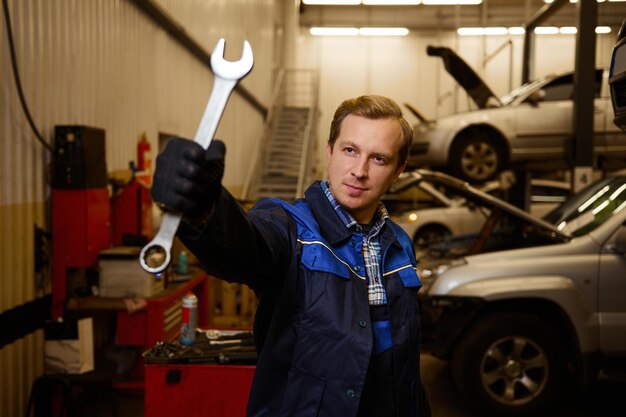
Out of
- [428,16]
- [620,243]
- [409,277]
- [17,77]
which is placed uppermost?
[428,16]

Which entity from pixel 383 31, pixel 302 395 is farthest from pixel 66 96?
pixel 383 31

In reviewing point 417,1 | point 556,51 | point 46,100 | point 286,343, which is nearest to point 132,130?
point 46,100

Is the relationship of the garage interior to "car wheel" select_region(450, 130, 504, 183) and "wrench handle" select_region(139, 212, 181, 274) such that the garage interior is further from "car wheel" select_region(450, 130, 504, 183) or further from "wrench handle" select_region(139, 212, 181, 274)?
"wrench handle" select_region(139, 212, 181, 274)

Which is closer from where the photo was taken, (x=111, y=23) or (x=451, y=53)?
(x=111, y=23)

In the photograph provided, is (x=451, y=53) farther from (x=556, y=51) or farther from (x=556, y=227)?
(x=556, y=51)

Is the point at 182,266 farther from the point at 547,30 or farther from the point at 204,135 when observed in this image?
the point at 547,30

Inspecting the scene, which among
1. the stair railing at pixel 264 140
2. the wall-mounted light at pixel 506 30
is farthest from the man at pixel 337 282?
the wall-mounted light at pixel 506 30

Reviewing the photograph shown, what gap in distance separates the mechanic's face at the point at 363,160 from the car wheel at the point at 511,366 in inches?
114

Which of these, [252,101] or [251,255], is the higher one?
[252,101]

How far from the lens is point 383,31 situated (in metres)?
17.4

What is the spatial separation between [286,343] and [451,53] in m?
7.31

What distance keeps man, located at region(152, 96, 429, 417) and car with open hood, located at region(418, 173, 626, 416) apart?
2644mm

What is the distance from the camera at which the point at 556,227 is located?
454cm

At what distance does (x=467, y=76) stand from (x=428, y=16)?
31.6ft
